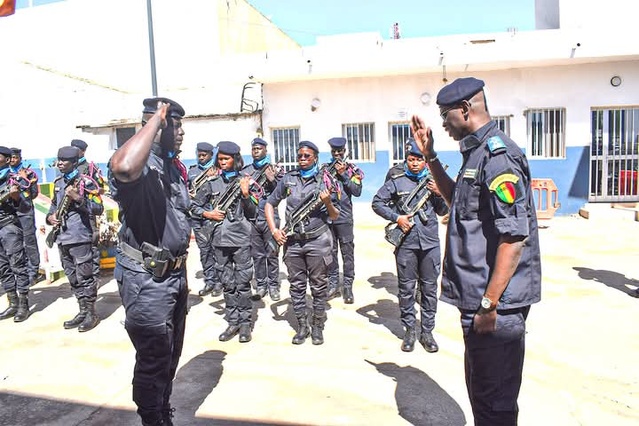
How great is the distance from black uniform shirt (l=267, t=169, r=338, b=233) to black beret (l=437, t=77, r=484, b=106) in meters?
2.23

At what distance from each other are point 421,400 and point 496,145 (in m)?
2.08

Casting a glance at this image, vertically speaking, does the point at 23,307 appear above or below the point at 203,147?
below

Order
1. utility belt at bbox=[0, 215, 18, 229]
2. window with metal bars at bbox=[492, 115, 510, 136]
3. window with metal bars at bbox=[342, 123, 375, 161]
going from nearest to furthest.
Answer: utility belt at bbox=[0, 215, 18, 229], window with metal bars at bbox=[492, 115, 510, 136], window with metal bars at bbox=[342, 123, 375, 161]

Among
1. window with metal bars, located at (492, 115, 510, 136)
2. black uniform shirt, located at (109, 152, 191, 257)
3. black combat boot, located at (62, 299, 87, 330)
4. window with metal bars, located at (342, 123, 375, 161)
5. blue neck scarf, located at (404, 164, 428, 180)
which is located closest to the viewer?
black uniform shirt, located at (109, 152, 191, 257)

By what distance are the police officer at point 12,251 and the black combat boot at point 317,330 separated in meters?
3.50

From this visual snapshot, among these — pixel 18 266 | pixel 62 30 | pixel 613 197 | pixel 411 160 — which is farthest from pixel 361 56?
pixel 62 30

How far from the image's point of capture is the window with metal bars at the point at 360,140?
13.0m

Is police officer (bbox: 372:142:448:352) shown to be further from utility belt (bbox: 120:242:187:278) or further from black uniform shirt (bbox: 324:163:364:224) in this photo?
utility belt (bbox: 120:242:187:278)

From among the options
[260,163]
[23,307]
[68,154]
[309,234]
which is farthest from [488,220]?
[23,307]

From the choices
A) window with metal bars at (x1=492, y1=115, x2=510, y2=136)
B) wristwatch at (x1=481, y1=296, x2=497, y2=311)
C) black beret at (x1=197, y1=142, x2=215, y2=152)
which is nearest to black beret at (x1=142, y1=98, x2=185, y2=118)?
wristwatch at (x1=481, y1=296, x2=497, y2=311)

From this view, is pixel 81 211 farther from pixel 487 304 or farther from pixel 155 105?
pixel 487 304

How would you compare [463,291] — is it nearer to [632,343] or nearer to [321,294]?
[321,294]

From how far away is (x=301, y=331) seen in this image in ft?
15.7

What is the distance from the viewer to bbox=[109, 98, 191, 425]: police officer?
2.76 m
